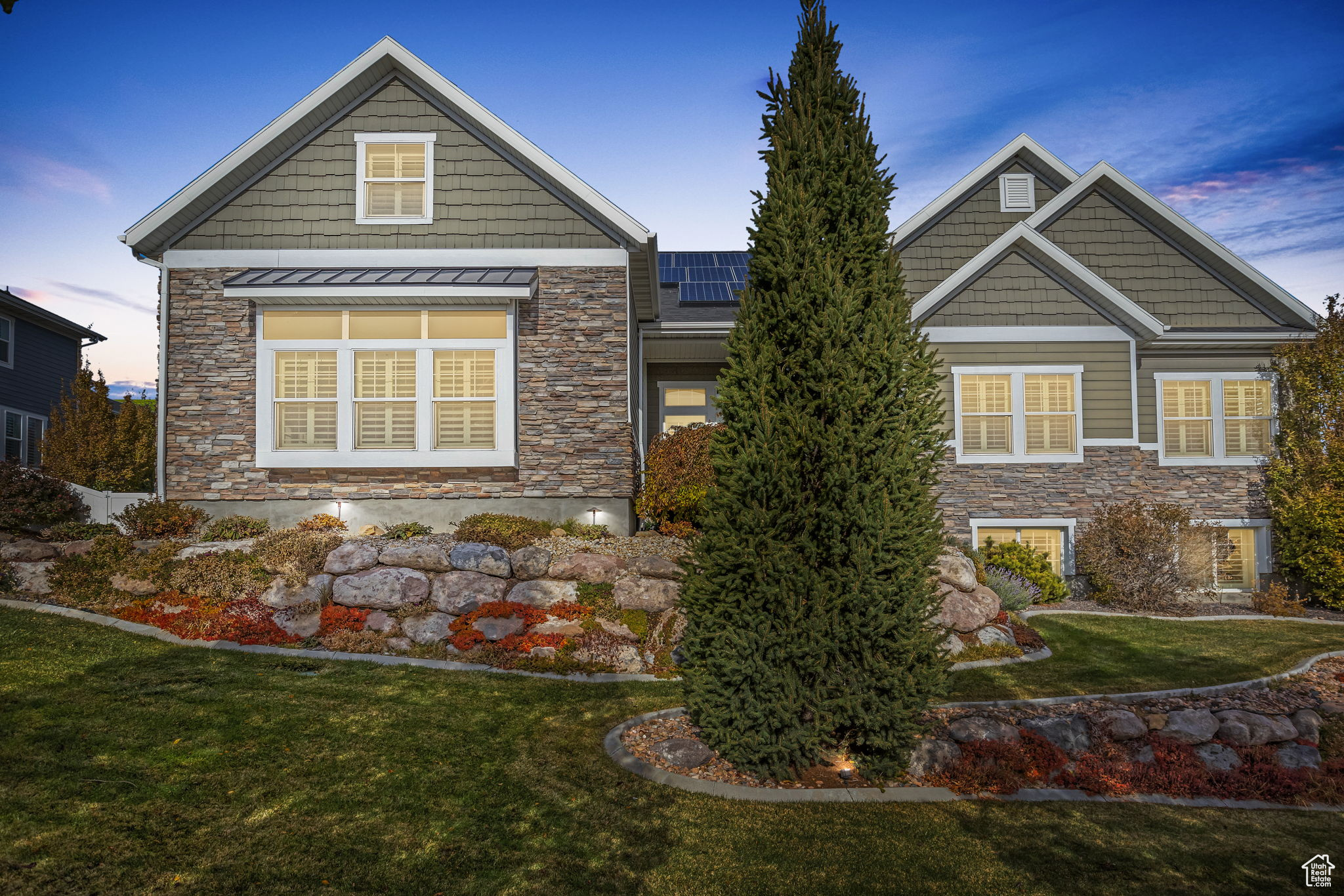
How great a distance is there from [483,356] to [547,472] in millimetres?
2275

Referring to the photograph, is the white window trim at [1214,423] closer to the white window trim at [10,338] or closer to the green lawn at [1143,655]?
the green lawn at [1143,655]

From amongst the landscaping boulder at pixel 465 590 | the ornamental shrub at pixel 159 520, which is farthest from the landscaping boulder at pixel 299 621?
the ornamental shrub at pixel 159 520

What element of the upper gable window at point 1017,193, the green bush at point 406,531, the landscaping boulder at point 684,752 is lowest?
the landscaping boulder at point 684,752

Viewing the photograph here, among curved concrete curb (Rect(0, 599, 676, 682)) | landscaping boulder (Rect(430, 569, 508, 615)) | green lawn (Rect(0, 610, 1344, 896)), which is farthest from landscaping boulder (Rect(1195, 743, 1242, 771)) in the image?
landscaping boulder (Rect(430, 569, 508, 615))

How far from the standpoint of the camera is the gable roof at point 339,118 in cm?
1159

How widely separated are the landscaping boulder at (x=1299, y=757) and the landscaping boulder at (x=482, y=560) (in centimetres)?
844

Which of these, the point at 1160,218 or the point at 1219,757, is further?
the point at 1160,218

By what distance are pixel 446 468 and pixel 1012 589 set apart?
9549 millimetres

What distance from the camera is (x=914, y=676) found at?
5383mm

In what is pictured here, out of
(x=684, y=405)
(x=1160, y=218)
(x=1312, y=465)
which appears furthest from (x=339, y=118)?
(x=1312, y=465)

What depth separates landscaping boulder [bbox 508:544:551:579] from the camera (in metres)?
9.84

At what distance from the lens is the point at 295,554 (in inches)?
384

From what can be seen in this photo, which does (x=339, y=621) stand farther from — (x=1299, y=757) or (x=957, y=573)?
(x=1299, y=757)

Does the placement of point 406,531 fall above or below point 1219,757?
above
